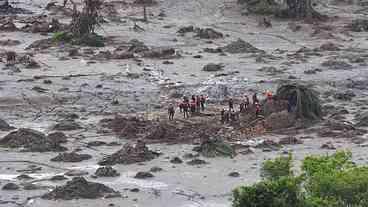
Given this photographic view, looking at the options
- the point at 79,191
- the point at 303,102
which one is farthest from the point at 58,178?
the point at 303,102

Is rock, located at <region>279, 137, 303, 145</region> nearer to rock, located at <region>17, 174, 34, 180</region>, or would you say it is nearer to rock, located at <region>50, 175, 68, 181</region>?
rock, located at <region>50, 175, 68, 181</region>

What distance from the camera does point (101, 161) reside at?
3575cm

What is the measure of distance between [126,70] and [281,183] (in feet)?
118

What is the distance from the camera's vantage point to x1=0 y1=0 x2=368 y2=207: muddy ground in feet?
109

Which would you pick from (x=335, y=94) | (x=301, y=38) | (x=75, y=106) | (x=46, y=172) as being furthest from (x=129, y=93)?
(x=301, y=38)

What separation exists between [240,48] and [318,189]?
4407 centimetres

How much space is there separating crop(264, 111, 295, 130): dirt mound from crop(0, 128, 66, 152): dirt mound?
408 inches

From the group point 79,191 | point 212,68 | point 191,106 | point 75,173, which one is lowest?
point 212,68

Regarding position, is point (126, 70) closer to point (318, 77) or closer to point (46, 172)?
point (318, 77)

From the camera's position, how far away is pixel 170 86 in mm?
52156

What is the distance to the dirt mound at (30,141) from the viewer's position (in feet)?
123

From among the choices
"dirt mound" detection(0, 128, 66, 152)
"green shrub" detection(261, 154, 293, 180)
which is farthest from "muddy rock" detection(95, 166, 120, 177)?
"green shrub" detection(261, 154, 293, 180)

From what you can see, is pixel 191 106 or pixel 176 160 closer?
pixel 176 160

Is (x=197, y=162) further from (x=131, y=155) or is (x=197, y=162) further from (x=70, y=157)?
(x=70, y=157)
